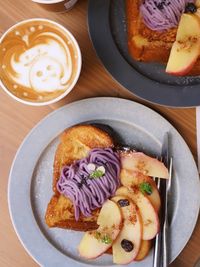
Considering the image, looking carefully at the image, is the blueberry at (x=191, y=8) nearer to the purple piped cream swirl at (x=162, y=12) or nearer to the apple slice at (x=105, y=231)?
the purple piped cream swirl at (x=162, y=12)

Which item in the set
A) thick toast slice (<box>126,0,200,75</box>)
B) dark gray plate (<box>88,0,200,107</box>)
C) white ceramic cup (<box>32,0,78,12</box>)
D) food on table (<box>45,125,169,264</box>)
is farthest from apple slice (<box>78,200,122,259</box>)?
white ceramic cup (<box>32,0,78,12</box>)

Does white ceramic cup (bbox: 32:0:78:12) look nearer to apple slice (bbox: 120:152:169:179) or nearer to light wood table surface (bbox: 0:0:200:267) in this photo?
light wood table surface (bbox: 0:0:200:267)

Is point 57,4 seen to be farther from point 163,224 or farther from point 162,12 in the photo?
point 163,224

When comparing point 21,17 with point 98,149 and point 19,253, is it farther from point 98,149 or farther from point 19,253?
point 19,253

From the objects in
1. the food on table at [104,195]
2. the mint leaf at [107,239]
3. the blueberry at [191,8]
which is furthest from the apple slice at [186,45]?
the mint leaf at [107,239]

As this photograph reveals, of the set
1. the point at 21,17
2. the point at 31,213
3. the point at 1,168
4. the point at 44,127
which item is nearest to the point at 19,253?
the point at 31,213

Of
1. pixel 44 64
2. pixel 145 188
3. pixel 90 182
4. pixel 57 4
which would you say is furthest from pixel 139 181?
pixel 57 4
